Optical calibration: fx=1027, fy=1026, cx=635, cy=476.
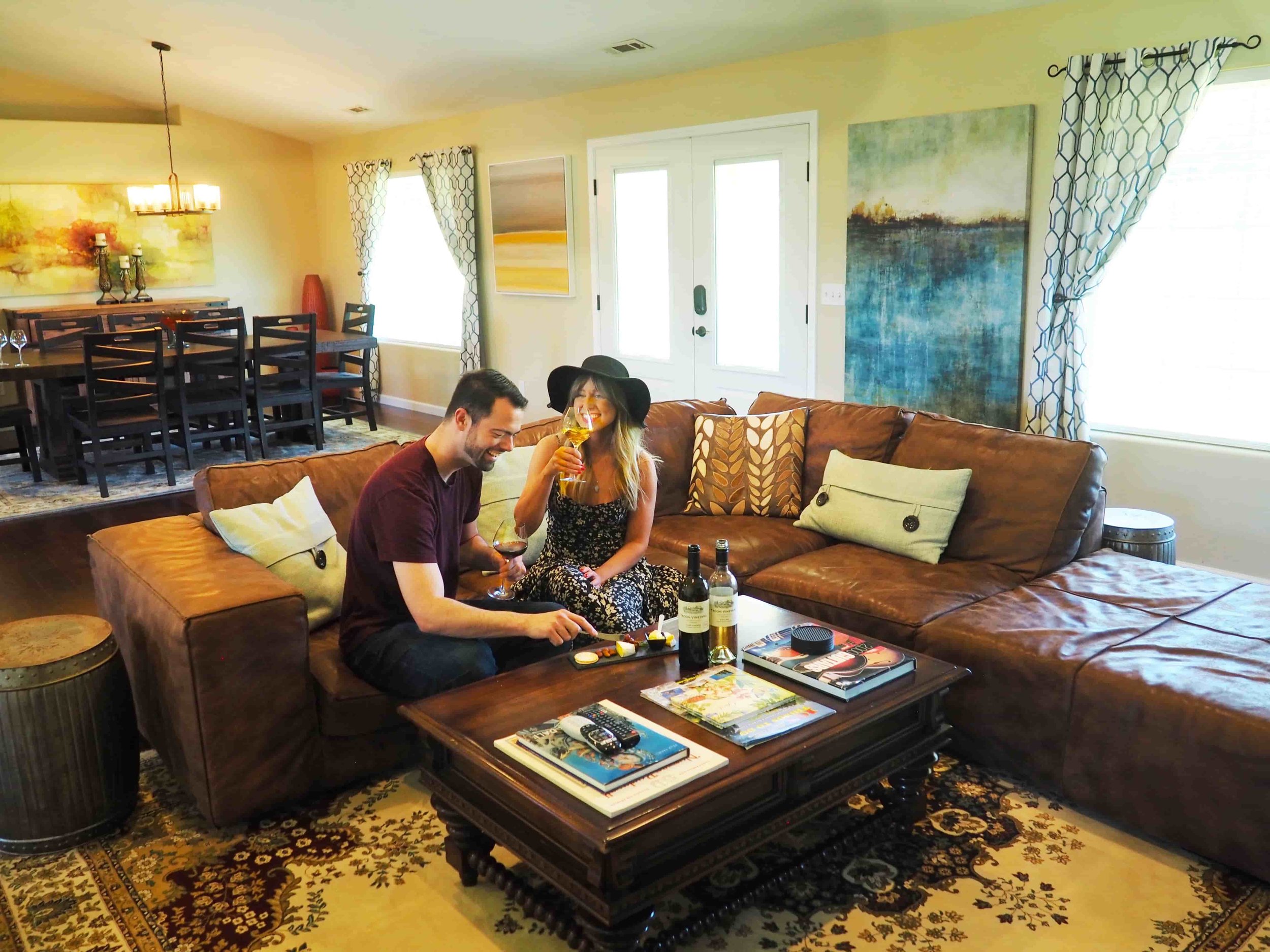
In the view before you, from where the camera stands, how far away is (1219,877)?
228 cm

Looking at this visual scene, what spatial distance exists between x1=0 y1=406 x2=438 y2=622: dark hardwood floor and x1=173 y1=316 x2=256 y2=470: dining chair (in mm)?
637

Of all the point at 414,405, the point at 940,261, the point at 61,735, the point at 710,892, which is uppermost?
the point at 940,261

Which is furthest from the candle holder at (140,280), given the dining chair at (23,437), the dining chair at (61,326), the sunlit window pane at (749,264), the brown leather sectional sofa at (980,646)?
the brown leather sectional sofa at (980,646)

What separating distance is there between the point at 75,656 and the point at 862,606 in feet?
6.76

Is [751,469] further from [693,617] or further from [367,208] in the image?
[367,208]

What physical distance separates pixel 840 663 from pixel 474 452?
101 cm

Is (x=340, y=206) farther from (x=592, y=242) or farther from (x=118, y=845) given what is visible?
(x=118, y=845)

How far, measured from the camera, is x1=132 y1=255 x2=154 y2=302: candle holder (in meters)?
8.84

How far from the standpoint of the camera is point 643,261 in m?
6.44

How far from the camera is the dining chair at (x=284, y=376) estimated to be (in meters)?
6.71

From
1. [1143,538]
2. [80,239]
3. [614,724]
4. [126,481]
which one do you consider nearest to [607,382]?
[614,724]

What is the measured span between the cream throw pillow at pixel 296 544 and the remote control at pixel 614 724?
102cm

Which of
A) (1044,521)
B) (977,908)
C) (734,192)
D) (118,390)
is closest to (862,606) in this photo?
(1044,521)

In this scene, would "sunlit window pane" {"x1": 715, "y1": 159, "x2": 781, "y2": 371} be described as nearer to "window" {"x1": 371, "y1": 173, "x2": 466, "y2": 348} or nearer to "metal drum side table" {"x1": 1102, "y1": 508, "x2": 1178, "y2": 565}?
"metal drum side table" {"x1": 1102, "y1": 508, "x2": 1178, "y2": 565}
